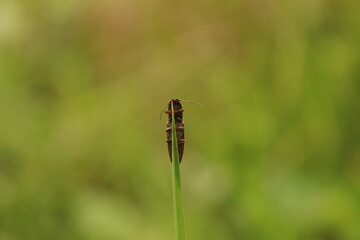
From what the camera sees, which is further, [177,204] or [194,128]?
[194,128]

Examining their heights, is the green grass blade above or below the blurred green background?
below

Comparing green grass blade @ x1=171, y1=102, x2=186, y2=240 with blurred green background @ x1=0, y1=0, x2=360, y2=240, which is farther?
blurred green background @ x1=0, y1=0, x2=360, y2=240

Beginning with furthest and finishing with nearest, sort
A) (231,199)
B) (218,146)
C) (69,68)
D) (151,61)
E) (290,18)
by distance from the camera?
(151,61) < (69,68) < (290,18) < (218,146) < (231,199)

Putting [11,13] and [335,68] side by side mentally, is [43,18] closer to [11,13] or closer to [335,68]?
[11,13]

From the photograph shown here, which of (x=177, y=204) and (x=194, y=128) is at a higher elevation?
(x=194, y=128)

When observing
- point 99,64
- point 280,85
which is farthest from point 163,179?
point 99,64

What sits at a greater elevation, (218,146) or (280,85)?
(280,85)

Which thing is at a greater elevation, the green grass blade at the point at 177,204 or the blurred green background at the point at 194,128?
the blurred green background at the point at 194,128

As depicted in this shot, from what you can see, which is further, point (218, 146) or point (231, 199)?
point (218, 146)
